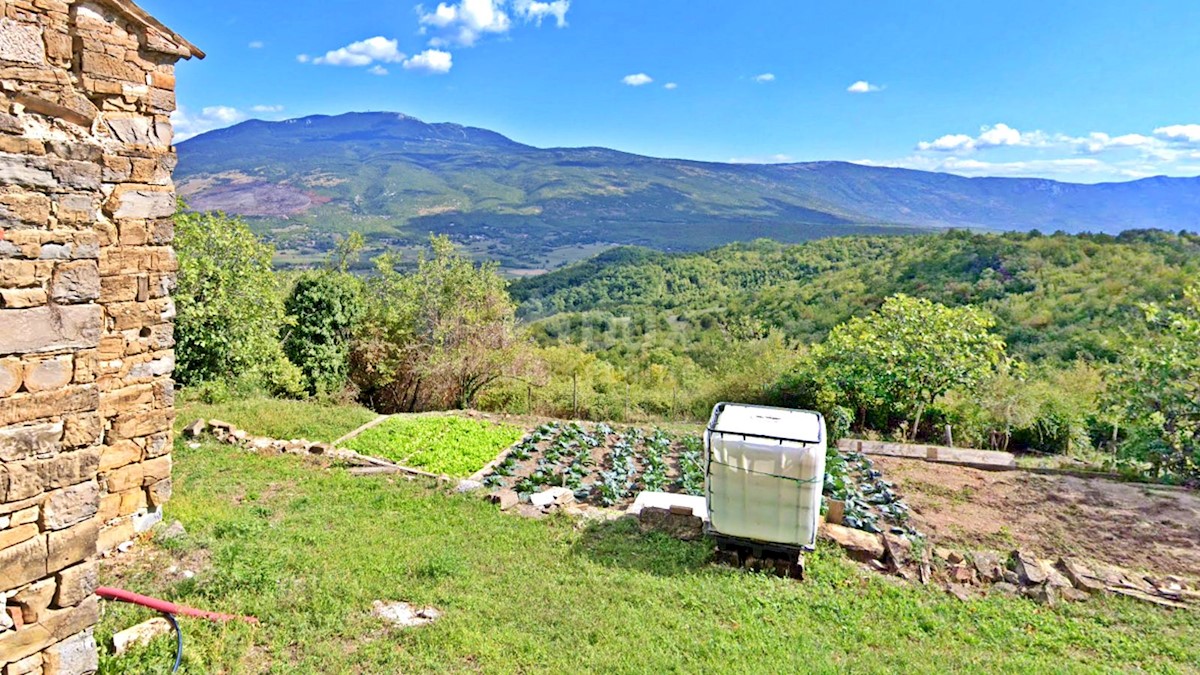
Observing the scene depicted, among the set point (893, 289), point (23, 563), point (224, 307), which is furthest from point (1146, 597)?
point (893, 289)

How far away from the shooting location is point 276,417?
11914 mm

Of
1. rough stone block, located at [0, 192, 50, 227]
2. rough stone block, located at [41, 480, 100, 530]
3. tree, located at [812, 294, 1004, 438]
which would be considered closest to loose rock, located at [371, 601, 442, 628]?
rough stone block, located at [41, 480, 100, 530]

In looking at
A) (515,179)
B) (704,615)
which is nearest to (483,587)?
(704,615)

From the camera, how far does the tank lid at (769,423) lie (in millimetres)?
6173

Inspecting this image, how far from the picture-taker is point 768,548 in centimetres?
650

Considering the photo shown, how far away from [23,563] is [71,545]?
0.68 ft

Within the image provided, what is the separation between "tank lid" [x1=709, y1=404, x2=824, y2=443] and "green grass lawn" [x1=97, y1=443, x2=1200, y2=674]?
1.56 m

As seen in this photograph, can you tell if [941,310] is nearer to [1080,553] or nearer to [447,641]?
[1080,553]

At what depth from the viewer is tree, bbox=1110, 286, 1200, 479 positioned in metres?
9.69

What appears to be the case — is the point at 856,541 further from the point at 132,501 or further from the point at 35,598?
the point at 132,501

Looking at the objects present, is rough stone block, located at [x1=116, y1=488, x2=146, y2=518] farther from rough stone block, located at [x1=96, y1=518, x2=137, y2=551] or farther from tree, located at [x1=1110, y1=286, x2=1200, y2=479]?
tree, located at [x1=1110, y1=286, x2=1200, y2=479]

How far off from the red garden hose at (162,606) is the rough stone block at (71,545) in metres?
1.27

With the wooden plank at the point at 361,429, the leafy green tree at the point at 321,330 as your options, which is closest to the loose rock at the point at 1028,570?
the wooden plank at the point at 361,429

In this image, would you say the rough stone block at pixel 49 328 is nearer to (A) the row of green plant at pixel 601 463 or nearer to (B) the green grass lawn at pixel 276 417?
(A) the row of green plant at pixel 601 463
